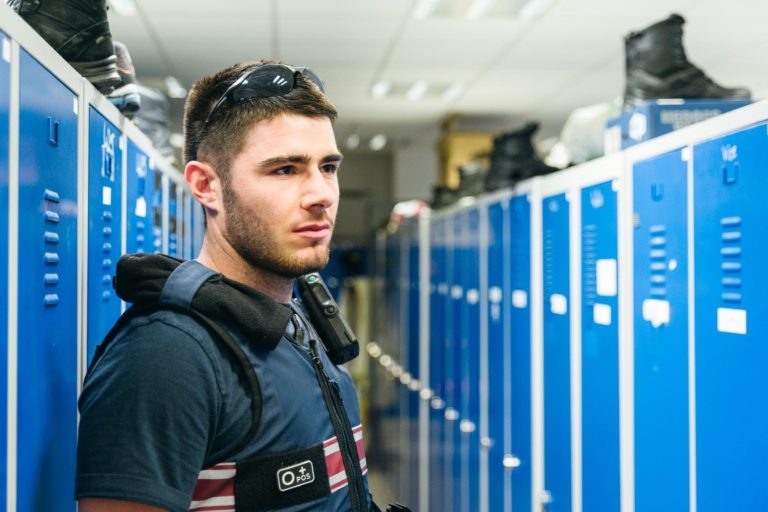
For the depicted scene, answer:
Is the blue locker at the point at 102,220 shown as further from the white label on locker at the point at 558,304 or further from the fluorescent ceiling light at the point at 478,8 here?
the fluorescent ceiling light at the point at 478,8

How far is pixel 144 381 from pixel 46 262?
0.30 m

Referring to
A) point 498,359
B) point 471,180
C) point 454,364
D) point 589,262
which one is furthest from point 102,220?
point 471,180

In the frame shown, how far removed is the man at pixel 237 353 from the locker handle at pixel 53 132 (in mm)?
192

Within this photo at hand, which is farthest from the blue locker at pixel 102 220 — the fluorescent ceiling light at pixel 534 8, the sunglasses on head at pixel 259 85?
the fluorescent ceiling light at pixel 534 8

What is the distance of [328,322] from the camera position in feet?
5.12

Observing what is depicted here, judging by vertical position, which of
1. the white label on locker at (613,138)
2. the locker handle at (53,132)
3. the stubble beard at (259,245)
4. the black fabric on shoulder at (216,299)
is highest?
the white label on locker at (613,138)

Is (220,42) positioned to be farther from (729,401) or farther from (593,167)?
(729,401)

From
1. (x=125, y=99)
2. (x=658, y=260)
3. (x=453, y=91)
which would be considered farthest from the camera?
(x=453, y=91)

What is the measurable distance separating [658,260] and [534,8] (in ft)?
11.0

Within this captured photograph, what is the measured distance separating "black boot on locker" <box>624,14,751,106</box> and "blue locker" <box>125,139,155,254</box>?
4.51 feet

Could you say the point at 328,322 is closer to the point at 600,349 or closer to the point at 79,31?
the point at 79,31

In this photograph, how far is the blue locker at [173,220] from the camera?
113 inches

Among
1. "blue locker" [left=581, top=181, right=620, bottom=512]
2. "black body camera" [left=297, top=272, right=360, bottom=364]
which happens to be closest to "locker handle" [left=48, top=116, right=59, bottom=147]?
"black body camera" [left=297, top=272, right=360, bottom=364]

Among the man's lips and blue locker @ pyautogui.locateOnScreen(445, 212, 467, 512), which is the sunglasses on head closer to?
the man's lips
